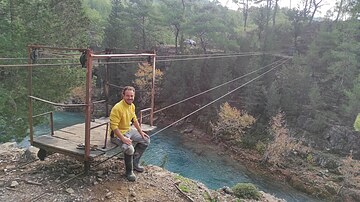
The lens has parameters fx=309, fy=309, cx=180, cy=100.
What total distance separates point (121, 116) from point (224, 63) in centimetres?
2668

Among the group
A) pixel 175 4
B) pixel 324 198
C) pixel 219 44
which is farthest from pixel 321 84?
pixel 175 4

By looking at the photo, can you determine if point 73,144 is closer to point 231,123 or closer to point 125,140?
point 125,140

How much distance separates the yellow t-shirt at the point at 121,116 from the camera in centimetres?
576

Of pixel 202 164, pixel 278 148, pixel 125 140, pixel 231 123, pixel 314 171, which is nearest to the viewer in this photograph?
pixel 125 140

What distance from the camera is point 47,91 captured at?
16203mm

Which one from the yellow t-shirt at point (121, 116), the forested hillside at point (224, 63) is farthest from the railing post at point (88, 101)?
the forested hillside at point (224, 63)

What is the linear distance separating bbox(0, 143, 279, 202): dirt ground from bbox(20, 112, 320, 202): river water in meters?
12.1

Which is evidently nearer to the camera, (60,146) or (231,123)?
(60,146)

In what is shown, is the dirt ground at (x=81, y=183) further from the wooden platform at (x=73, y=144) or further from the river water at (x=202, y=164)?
the river water at (x=202, y=164)

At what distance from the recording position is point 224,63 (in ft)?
104

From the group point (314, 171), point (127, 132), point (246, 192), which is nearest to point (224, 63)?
point (314, 171)

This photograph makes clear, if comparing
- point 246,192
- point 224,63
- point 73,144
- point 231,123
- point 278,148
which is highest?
point 224,63

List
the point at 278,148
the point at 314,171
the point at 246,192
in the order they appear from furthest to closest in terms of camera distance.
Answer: the point at 278,148, the point at 314,171, the point at 246,192

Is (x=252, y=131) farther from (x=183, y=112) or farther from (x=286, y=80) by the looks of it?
(x=183, y=112)
